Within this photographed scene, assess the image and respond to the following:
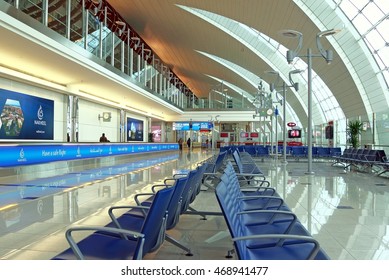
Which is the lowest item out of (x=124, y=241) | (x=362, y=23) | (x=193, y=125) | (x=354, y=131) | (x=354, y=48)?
(x=124, y=241)

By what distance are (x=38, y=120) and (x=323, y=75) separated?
1860 cm

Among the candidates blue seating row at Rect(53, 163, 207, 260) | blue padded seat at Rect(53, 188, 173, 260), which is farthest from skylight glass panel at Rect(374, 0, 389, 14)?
blue padded seat at Rect(53, 188, 173, 260)

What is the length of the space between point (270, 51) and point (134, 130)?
499 inches

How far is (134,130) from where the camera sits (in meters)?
29.1

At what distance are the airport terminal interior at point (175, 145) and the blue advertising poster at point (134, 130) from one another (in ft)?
0.52

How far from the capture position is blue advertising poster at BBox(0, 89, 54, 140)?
43.4 feet

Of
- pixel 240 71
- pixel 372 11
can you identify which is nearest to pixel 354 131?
pixel 372 11

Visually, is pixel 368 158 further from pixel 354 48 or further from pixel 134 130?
pixel 134 130

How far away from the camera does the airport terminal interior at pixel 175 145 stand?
384 cm

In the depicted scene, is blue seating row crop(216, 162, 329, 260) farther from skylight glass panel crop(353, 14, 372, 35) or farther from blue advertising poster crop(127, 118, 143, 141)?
blue advertising poster crop(127, 118, 143, 141)

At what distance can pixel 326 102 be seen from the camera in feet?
105

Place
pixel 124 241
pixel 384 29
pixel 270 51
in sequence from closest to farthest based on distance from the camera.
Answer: pixel 124 241 < pixel 384 29 < pixel 270 51
